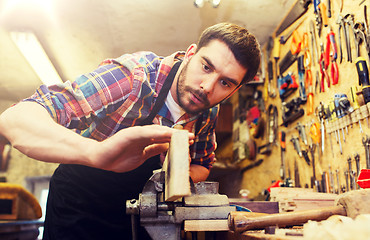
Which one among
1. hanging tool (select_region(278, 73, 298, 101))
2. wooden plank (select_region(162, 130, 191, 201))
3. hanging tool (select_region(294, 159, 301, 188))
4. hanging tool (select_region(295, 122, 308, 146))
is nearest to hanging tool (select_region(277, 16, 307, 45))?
hanging tool (select_region(278, 73, 298, 101))

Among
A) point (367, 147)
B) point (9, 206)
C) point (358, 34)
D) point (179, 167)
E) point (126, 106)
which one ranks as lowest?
point (9, 206)

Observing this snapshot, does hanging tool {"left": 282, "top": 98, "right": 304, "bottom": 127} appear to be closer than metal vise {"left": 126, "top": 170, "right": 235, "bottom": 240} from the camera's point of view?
No

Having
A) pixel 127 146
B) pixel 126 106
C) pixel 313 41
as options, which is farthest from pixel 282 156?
pixel 127 146

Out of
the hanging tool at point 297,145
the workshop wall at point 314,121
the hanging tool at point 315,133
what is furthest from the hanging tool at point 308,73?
the hanging tool at point 297,145

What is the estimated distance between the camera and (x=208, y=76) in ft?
3.79

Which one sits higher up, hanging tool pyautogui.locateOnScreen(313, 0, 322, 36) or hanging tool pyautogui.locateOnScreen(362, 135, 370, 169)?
hanging tool pyautogui.locateOnScreen(313, 0, 322, 36)

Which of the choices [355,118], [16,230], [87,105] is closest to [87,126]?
[87,105]

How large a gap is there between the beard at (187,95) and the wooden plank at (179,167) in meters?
0.51

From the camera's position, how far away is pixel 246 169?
9.87 feet

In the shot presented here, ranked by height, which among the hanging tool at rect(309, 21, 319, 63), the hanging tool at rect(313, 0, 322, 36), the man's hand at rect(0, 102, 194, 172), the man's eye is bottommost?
the man's hand at rect(0, 102, 194, 172)

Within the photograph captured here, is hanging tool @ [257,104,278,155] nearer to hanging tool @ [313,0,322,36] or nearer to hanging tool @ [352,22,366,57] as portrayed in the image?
hanging tool @ [313,0,322,36]

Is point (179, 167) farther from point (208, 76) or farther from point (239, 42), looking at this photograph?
point (239, 42)

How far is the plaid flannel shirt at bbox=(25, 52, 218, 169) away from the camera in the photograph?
0.95m

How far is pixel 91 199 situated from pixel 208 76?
61cm
